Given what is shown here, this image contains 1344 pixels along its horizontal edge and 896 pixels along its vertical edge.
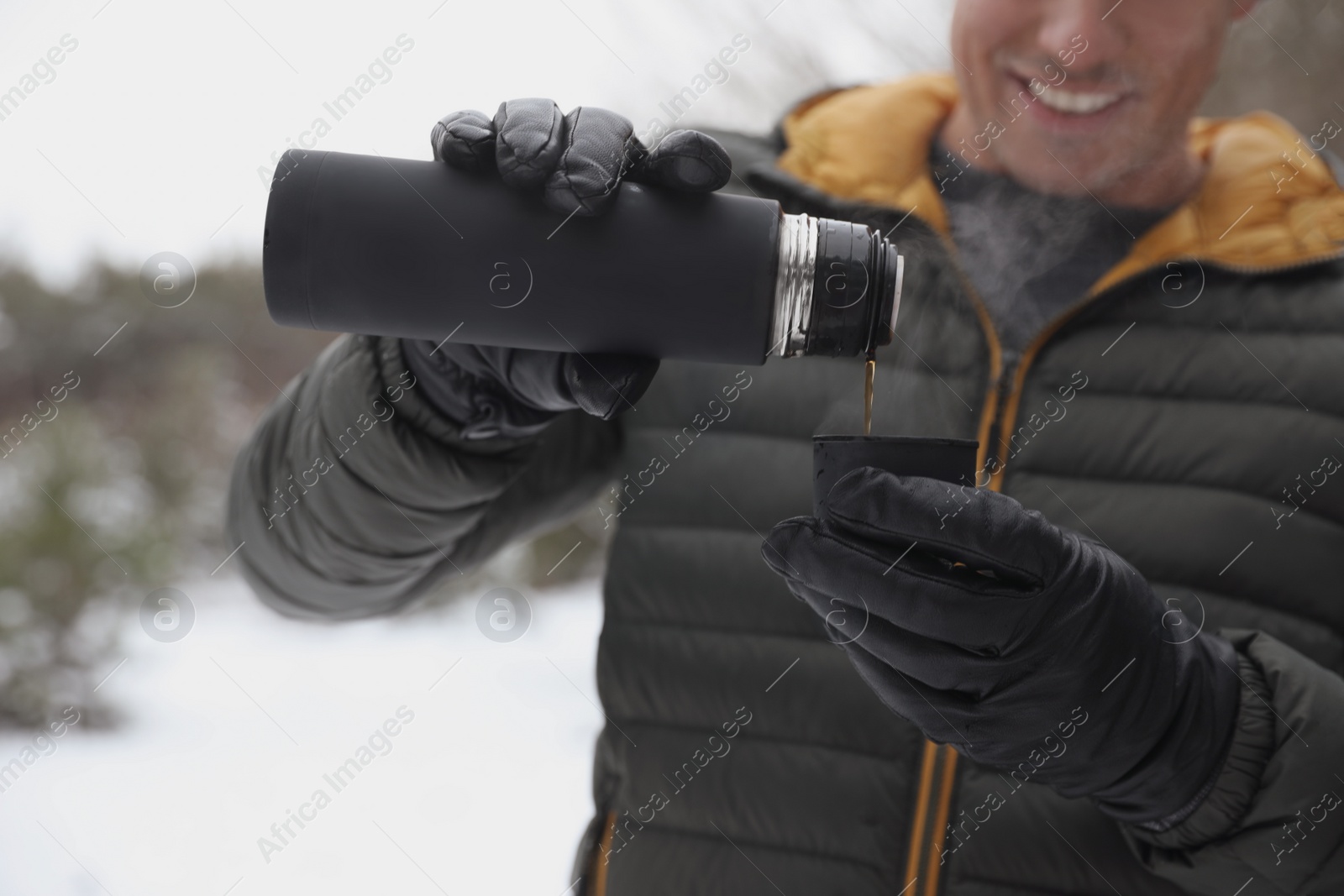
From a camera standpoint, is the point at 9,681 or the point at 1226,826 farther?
the point at 9,681

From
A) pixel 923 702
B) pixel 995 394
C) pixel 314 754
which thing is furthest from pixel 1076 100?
pixel 314 754

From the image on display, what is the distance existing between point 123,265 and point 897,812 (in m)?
2.50

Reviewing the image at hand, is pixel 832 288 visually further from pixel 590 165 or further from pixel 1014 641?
pixel 1014 641

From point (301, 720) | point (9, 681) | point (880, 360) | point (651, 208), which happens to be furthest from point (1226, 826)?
point (9, 681)

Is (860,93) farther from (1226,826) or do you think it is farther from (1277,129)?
(1226,826)

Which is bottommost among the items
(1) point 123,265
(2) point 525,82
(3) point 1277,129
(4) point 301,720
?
(4) point 301,720

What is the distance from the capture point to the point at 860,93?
3.29 feet

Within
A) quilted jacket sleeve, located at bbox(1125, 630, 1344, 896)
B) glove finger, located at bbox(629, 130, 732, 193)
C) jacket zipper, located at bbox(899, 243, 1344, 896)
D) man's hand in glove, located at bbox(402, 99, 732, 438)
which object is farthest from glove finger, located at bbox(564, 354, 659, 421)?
quilted jacket sleeve, located at bbox(1125, 630, 1344, 896)

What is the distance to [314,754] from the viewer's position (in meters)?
1.89

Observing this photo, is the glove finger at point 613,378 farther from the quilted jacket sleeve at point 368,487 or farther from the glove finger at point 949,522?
the quilted jacket sleeve at point 368,487

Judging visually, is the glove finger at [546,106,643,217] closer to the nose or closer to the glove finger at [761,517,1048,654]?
the glove finger at [761,517,1048,654]

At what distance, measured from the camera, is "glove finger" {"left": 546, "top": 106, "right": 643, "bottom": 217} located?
0.55 meters

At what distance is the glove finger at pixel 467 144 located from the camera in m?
0.57

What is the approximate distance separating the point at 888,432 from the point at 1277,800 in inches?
16.0
